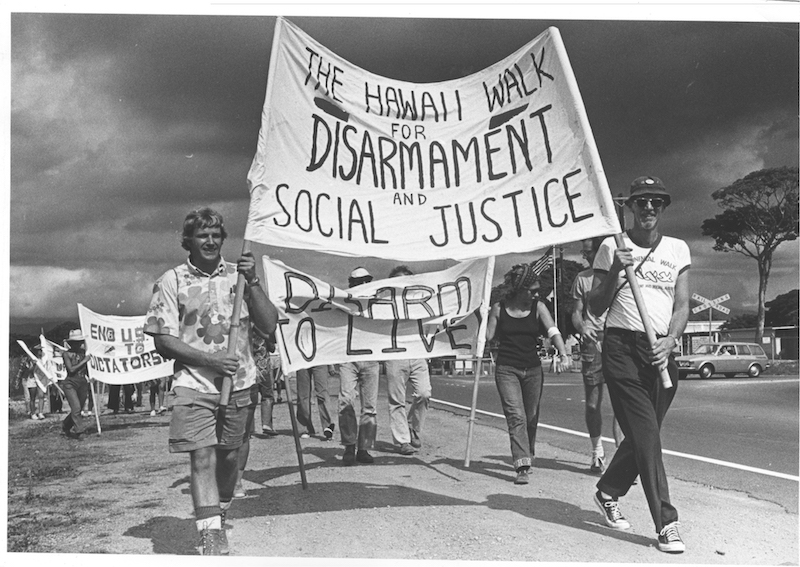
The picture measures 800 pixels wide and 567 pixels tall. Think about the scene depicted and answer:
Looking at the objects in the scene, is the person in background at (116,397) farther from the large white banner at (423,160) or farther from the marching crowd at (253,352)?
the large white banner at (423,160)

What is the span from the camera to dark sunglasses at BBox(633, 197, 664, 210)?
195 inches

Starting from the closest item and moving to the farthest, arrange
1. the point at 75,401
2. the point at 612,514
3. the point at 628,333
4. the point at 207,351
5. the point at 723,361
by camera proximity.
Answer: the point at 207,351 → the point at 628,333 → the point at 612,514 → the point at 75,401 → the point at 723,361

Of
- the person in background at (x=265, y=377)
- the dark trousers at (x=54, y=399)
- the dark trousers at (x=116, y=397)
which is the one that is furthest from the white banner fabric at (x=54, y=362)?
the person in background at (x=265, y=377)

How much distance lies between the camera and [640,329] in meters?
4.90

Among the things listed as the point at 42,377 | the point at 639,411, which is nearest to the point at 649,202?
the point at 639,411

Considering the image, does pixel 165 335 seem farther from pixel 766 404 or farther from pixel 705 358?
pixel 705 358

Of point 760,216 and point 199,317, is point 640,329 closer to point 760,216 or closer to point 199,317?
point 199,317

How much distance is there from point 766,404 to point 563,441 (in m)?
5.97

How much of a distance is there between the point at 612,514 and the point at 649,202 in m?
1.99

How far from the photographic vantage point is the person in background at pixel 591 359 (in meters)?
6.98

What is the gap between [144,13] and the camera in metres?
5.82

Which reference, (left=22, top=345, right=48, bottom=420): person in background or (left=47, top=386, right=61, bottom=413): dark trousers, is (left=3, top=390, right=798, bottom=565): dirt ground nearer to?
(left=22, top=345, right=48, bottom=420): person in background

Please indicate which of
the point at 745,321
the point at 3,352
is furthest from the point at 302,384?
the point at 745,321

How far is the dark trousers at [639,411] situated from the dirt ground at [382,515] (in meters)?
0.31
